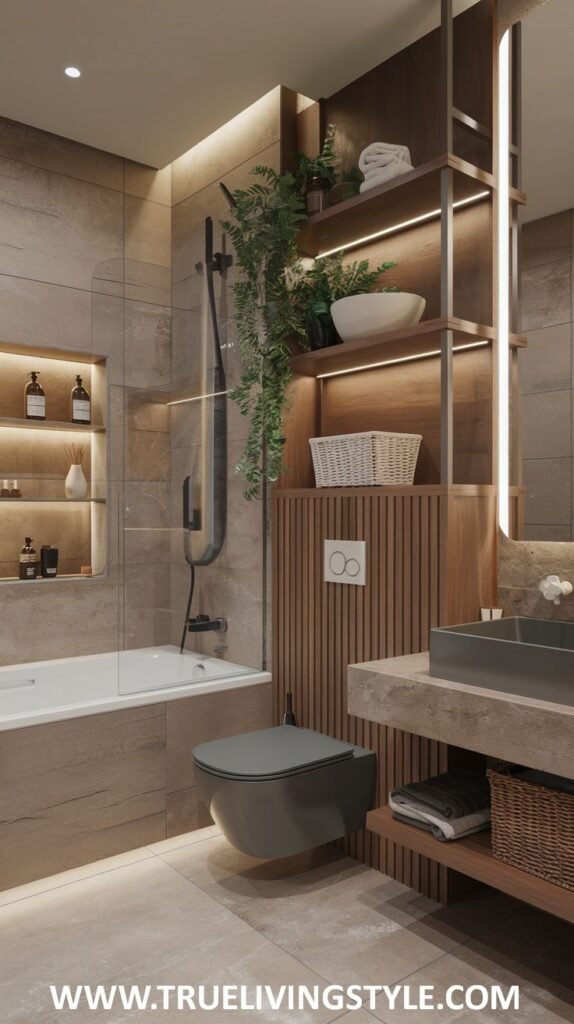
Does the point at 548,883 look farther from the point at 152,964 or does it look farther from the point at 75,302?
the point at 75,302

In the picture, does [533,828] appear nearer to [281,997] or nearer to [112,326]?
[281,997]

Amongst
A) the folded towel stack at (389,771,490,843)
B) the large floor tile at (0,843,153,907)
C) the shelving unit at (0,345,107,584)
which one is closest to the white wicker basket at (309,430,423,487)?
the folded towel stack at (389,771,490,843)

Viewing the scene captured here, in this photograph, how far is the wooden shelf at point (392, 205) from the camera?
241 centimetres

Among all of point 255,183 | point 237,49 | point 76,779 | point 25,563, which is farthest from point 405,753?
point 237,49

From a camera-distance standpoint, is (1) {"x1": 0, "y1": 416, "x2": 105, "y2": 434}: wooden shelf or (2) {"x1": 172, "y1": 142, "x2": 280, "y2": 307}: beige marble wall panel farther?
(1) {"x1": 0, "y1": 416, "x2": 105, "y2": 434}: wooden shelf

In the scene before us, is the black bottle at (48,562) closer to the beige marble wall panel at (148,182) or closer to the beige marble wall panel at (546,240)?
the beige marble wall panel at (148,182)

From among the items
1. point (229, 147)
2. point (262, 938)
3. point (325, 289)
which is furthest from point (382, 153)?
point (262, 938)

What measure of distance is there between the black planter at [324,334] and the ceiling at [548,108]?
2.61 ft

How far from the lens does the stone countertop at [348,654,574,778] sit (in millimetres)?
1635

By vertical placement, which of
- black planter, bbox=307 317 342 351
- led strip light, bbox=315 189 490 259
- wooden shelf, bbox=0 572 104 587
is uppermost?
led strip light, bbox=315 189 490 259

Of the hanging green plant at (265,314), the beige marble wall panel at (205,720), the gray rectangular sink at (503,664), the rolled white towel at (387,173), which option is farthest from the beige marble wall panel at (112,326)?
the gray rectangular sink at (503,664)

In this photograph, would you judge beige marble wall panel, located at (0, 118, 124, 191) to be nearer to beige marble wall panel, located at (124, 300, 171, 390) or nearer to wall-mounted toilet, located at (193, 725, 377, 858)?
beige marble wall panel, located at (124, 300, 171, 390)

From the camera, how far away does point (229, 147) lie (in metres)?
3.31

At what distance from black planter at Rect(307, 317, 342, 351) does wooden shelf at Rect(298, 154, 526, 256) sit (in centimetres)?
37
